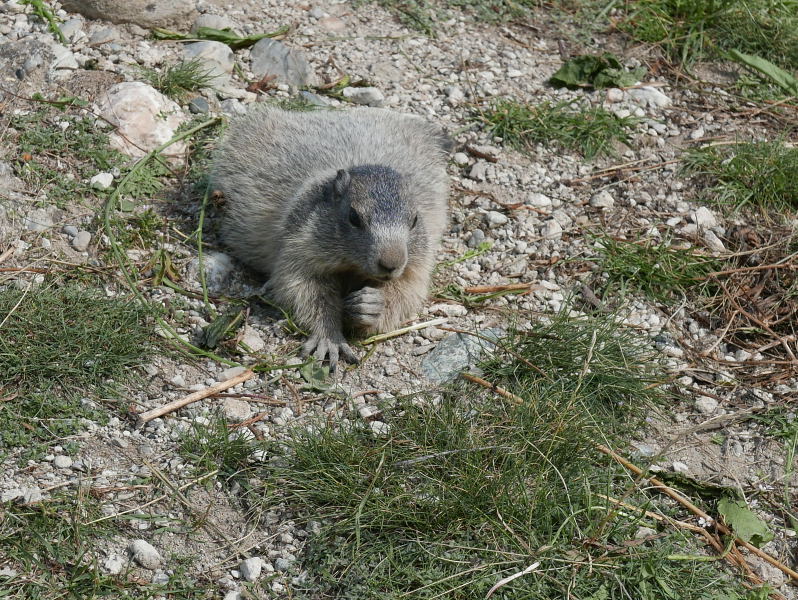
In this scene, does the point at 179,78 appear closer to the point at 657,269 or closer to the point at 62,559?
the point at 657,269

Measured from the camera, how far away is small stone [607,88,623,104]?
25.2 feet

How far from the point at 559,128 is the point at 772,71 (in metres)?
2.02

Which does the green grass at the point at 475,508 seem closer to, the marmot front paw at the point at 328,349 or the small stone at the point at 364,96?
the marmot front paw at the point at 328,349

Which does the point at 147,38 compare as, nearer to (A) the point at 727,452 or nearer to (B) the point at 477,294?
(B) the point at 477,294

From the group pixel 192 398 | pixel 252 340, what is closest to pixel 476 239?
pixel 252 340

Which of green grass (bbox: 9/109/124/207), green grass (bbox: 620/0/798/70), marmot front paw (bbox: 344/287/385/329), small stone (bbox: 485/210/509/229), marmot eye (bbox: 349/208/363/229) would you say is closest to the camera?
marmot eye (bbox: 349/208/363/229)

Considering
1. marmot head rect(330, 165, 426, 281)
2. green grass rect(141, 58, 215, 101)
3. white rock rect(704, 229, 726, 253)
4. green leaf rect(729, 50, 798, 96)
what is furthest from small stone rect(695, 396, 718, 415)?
green grass rect(141, 58, 215, 101)

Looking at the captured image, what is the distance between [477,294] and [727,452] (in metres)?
1.89

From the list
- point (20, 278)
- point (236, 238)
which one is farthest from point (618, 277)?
point (20, 278)

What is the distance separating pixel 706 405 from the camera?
17.5 feet

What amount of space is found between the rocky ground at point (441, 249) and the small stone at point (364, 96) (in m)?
0.02

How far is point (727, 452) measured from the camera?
5004mm

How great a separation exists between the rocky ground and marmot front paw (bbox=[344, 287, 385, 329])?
23 cm

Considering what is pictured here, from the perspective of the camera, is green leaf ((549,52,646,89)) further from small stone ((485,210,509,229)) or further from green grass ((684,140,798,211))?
small stone ((485,210,509,229))
